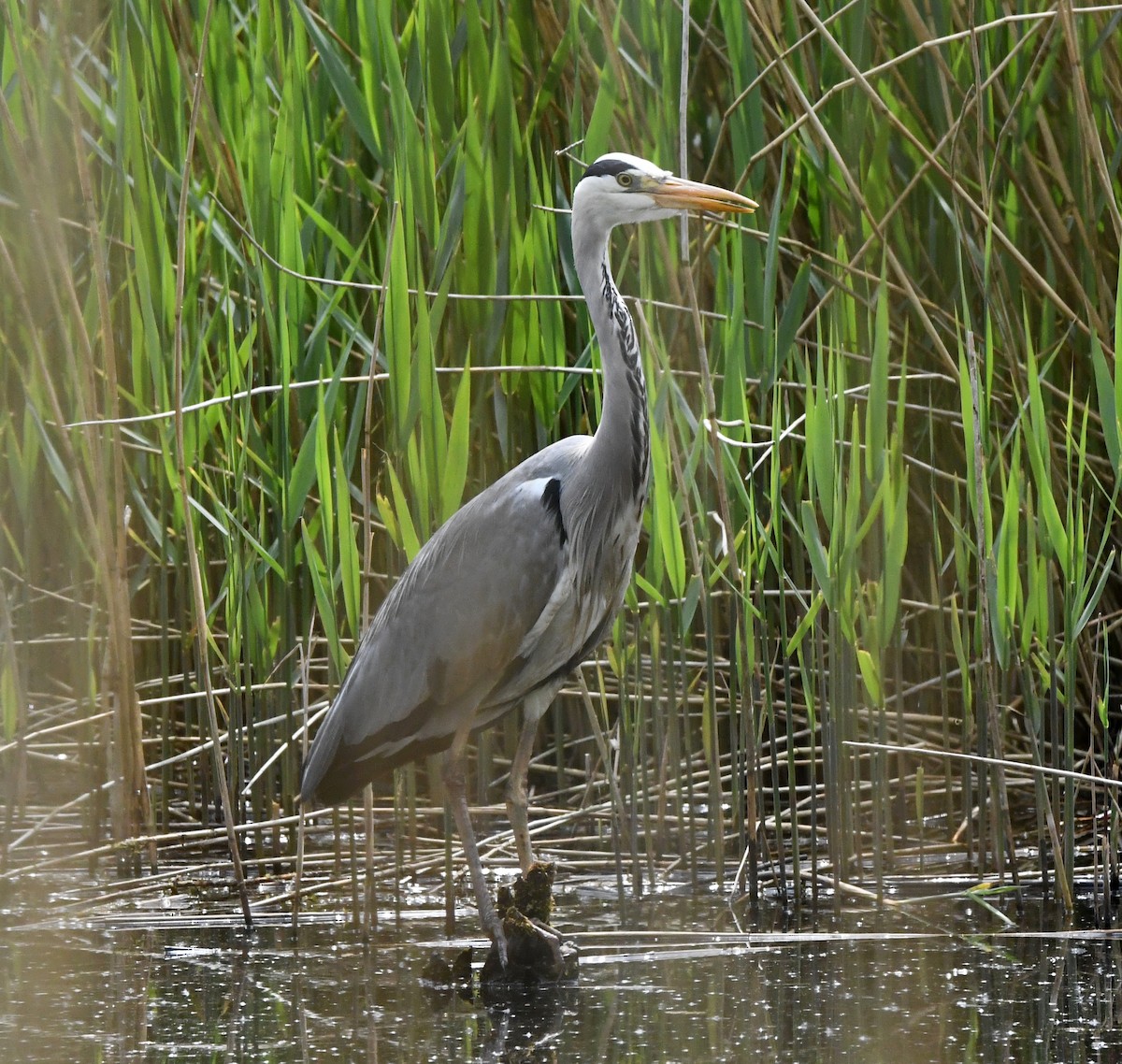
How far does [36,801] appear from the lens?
415 centimetres

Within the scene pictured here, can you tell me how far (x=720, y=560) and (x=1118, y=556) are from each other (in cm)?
88

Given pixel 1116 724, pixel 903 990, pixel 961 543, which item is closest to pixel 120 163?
pixel 961 543

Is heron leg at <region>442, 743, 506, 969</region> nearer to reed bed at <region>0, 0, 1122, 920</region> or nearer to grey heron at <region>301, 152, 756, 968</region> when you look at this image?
grey heron at <region>301, 152, 756, 968</region>

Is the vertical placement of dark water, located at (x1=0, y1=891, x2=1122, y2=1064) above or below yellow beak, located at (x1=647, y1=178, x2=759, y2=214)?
below

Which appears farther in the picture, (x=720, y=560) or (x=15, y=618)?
(x=15, y=618)

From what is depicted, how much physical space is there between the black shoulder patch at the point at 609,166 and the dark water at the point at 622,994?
149 cm

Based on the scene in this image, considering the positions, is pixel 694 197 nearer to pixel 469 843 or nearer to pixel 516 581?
pixel 516 581

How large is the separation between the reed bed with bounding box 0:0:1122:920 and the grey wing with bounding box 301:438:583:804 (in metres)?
0.10

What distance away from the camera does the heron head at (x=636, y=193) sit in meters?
3.07

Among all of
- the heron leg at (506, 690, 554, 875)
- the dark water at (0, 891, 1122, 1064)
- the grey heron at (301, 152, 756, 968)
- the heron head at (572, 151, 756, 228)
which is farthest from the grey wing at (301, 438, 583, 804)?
the heron head at (572, 151, 756, 228)

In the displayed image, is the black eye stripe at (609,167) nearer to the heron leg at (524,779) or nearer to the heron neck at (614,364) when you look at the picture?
the heron neck at (614,364)

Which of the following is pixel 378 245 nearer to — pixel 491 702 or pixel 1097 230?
pixel 491 702

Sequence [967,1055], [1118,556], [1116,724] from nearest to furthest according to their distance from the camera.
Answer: [967,1055], [1118,556], [1116,724]

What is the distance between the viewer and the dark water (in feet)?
8.17
